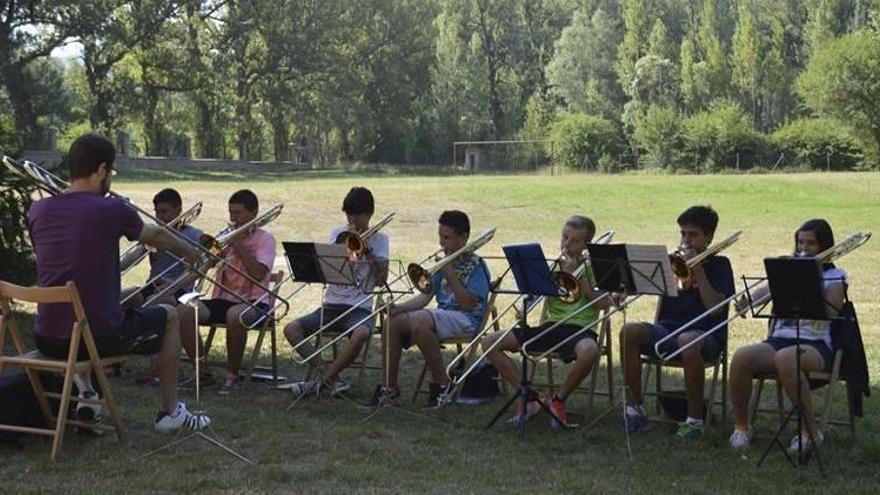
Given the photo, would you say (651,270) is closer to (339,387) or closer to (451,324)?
(451,324)

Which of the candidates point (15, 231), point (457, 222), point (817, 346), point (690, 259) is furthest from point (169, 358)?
point (15, 231)

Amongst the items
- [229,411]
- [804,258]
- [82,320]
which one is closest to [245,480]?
[82,320]

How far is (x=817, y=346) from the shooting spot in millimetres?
6250

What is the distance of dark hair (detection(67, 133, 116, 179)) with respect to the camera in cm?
614

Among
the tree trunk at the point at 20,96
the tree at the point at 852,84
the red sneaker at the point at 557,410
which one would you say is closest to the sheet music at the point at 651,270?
the red sneaker at the point at 557,410

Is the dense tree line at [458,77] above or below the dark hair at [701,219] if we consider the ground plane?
above

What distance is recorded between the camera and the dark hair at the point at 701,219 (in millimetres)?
6656

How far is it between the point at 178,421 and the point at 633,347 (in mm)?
2759

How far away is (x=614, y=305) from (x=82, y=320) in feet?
10.5

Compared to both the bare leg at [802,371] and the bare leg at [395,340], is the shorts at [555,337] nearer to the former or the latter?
the bare leg at [395,340]

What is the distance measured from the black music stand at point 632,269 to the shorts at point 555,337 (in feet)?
2.30

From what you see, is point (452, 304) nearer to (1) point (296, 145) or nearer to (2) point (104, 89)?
(2) point (104, 89)

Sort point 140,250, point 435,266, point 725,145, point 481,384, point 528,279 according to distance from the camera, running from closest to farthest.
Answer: point 528,279, point 435,266, point 481,384, point 140,250, point 725,145

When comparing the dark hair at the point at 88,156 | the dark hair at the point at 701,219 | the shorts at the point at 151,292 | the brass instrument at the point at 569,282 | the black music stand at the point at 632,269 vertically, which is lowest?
the shorts at the point at 151,292
